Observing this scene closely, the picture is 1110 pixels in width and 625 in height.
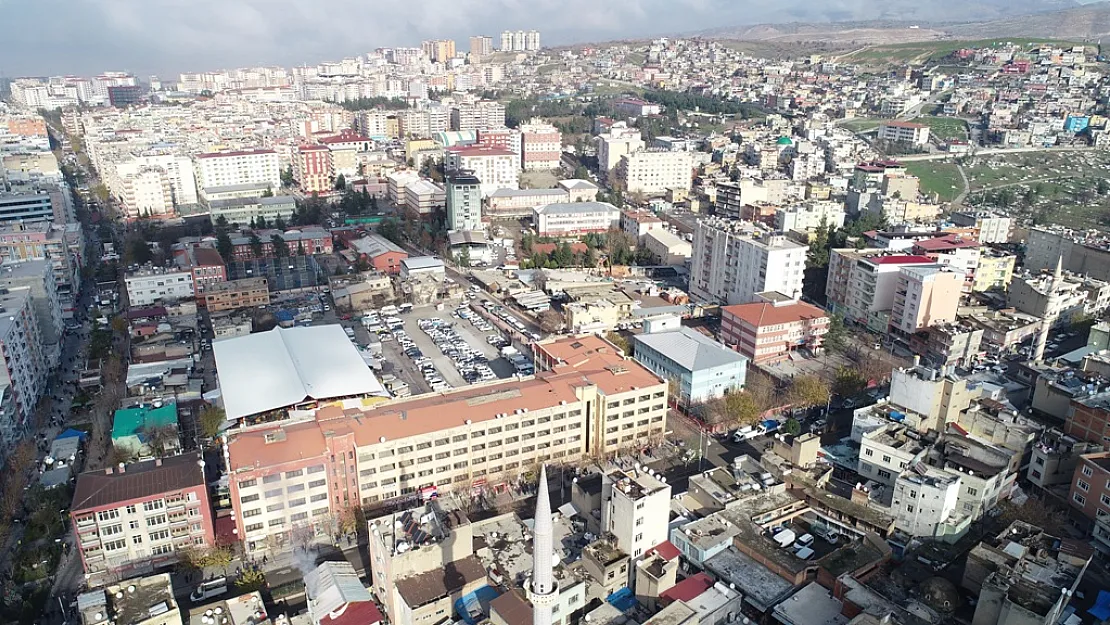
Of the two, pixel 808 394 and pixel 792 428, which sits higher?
pixel 808 394

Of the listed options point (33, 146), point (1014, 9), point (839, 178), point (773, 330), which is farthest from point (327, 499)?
point (1014, 9)

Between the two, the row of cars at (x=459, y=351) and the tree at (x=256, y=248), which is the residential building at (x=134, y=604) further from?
the tree at (x=256, y=248)

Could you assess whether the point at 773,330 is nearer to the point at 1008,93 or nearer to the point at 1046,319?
the point at 1046,319

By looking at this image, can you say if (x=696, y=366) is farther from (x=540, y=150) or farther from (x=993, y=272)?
(x=540, y=150)

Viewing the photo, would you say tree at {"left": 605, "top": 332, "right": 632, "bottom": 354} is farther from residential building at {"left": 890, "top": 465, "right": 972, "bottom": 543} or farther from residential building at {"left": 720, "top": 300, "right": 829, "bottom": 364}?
residential building at {"left": 890, "top": 465, "right": 972, "bottom": 543}

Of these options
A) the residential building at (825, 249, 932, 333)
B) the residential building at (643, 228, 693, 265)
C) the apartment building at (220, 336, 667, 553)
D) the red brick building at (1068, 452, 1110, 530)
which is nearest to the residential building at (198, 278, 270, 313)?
the apartment building at (220, 336, 667, 553)

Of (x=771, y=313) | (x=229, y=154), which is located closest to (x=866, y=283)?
(x=771, y=313)
